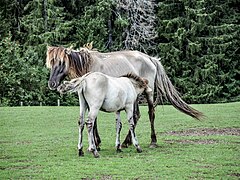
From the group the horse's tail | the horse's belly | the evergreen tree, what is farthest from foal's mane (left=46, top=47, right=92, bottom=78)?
the evergreen tree

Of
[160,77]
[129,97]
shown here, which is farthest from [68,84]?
[160,77]

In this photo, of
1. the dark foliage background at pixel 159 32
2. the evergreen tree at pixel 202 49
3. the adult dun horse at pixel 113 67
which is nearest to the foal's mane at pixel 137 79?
the adult dun horse at pixel 113 67

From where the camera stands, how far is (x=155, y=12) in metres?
39.7


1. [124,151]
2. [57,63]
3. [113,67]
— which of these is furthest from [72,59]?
[124,151]

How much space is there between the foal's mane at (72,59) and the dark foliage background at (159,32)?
76.6ft

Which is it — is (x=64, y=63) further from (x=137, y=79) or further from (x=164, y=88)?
(x=164, y=88)

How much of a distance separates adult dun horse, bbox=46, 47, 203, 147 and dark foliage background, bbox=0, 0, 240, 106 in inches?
882

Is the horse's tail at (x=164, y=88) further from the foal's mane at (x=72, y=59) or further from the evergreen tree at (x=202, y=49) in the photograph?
the evergreen tree at (x=202, y=49)

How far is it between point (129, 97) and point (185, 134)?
417 cm

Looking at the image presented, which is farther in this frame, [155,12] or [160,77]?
[155,12]

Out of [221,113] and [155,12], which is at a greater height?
[155,12]

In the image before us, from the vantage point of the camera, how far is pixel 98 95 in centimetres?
1005

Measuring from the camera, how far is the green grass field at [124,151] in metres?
8.62

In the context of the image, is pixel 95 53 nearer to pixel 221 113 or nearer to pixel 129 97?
pixel 129 97
